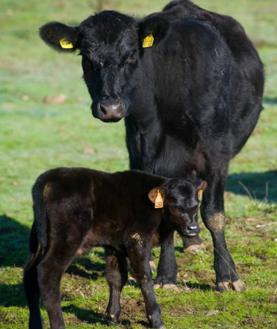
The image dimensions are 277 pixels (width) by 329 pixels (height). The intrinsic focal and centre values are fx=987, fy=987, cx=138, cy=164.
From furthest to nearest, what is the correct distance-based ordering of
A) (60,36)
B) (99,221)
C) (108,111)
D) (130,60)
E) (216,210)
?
(60,36), (216,210), (130,60), (108,111), (99,221)

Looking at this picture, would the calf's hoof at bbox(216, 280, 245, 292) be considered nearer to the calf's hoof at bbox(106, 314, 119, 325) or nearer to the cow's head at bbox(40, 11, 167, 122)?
the calf's hoof at bbox(106, 314, 119, 325)

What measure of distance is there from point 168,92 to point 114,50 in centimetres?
78

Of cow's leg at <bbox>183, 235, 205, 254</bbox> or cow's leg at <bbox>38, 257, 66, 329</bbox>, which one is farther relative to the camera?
cow's leg at <bbox>183, 235, 205, 254</bbox>

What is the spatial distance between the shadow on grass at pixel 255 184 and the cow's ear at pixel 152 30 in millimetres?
4966

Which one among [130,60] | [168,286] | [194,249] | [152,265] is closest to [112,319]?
[168,286]

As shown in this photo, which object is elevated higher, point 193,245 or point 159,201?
point 159,201

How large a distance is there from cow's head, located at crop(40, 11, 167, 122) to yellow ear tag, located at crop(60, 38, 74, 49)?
0.19m

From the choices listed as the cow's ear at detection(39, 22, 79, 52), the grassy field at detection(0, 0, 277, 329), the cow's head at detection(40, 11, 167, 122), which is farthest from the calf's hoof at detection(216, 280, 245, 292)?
the cow's ear at detection(39, 22, 79, 52)

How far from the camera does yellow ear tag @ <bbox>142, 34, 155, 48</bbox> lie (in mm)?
9234

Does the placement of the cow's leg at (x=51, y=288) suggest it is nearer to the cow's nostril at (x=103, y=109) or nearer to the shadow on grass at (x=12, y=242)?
the cow's nostril at (x=103, y=109)

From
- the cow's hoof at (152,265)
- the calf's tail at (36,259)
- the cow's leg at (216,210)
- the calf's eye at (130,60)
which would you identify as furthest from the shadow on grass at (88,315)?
the calf's eye at (130,60)

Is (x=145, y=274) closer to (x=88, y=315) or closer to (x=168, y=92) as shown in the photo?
(x=88, y=315)

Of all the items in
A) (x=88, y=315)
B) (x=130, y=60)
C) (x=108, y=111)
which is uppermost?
(x=130, y=60)

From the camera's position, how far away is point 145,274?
7684 mm
